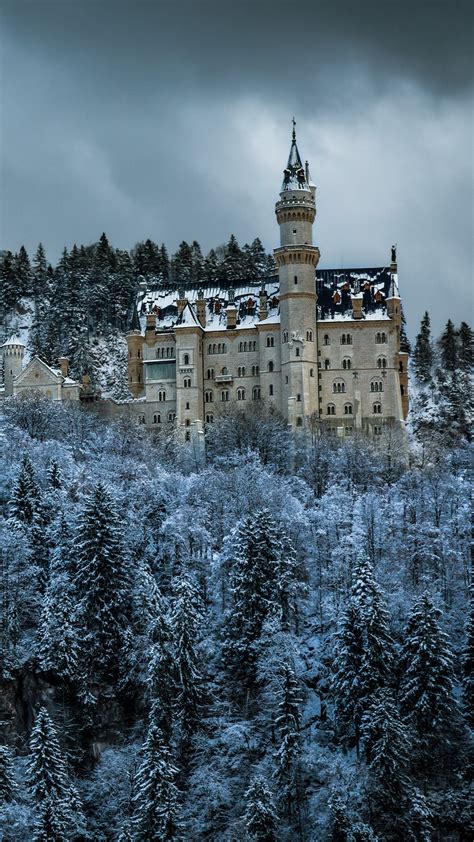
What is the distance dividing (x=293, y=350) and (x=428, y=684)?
51.3 metres

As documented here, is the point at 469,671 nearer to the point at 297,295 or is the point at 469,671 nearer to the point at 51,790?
the point at 51,790

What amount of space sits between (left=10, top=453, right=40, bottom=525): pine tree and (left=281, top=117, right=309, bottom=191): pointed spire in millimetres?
46180

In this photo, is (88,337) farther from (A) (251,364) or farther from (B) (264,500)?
(B) (264,500)

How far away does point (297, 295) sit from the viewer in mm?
118688

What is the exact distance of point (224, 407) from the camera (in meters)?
120

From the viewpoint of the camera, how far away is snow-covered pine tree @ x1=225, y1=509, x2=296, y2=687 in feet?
249

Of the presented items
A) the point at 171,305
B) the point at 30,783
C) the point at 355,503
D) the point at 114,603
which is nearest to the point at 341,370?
the point at 171,305

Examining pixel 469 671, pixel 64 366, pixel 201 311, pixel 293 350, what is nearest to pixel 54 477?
pixel 469 671

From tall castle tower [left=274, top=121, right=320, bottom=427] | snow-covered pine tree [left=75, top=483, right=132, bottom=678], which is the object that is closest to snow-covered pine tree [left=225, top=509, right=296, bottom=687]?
snow-covered pine tree [left=75, top=483, right=132, bottom=678]

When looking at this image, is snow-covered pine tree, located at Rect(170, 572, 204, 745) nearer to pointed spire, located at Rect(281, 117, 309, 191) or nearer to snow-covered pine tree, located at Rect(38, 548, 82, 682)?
snow-covered pine tree, located at Rect(38, 548, 82, 682)

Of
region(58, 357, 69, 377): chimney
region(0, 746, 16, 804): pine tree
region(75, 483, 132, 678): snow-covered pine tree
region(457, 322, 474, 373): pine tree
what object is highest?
region(457, 322, 474, 373): pine tree

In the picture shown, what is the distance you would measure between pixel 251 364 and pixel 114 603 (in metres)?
49.2

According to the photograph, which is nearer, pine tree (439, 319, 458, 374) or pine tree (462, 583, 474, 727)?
pine tree (462, 583, 474, 727)

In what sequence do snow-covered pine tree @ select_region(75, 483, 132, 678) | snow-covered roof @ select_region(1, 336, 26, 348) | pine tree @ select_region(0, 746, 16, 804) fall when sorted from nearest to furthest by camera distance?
pine tree @ select_region(0, 746, 16, 804) → snow-covered pine tree @ select_region(75, 483, 132, 678) → snow-covered roof @ select_region(1, 336, 26, 348)
